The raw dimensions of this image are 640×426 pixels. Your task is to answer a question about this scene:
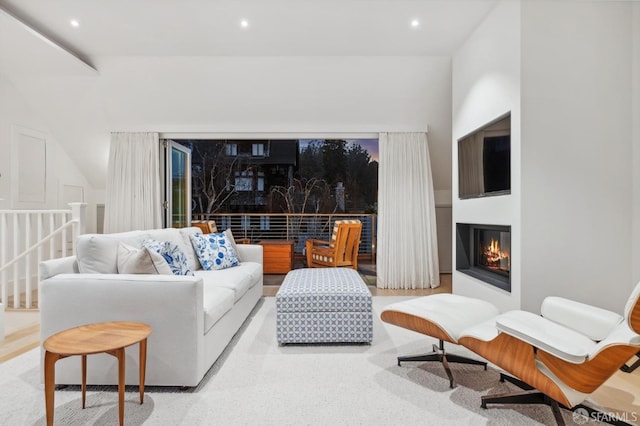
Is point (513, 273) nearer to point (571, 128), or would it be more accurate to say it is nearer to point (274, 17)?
point (571, 128)

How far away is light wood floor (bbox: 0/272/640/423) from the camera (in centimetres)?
181

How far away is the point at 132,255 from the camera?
7.13 feet

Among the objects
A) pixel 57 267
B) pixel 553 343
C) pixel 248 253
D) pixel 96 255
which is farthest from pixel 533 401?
pixel 248 253

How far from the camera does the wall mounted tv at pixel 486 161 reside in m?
2.80

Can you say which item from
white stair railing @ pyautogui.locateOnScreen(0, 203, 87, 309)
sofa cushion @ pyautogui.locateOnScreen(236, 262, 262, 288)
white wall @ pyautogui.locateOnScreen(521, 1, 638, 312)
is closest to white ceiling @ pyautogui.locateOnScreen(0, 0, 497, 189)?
white wall @ pyautogui.locateOnScreen(521, 1, 638, 312)

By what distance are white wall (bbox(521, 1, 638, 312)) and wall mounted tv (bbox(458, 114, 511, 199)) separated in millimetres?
232

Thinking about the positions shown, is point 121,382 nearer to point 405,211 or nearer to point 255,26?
point 255,26

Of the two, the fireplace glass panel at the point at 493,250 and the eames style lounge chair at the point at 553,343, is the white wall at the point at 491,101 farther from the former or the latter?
the eames style lounge chair at the point at 553,343

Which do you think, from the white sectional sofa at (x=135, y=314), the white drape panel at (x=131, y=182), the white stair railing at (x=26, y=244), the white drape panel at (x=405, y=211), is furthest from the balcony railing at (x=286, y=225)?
the white sectional sofa at (x=135, y=314)

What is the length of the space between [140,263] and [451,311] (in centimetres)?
192

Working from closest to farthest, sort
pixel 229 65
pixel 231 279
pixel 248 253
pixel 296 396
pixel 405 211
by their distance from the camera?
pixel 296 396
pixel 231 279
pixel 248 253
pixel 229 65
pixel 405 211

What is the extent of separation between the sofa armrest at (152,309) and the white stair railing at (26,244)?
4.01 ft

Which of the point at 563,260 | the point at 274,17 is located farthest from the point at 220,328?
the point at 274,17

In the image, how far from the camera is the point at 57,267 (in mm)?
2043
